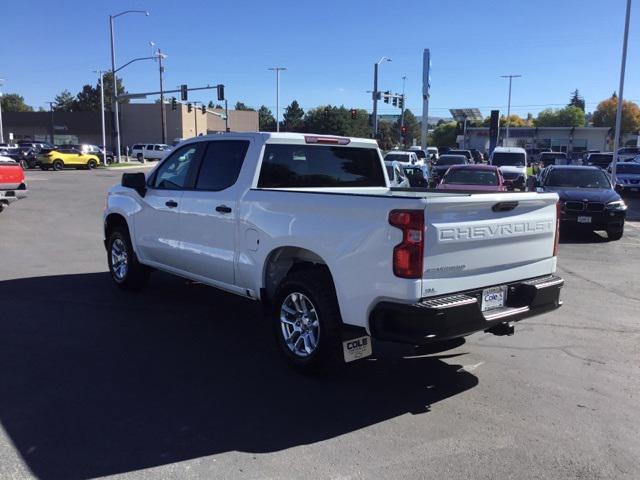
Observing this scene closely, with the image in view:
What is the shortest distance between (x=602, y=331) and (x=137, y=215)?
554cm

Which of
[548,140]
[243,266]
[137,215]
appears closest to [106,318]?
[137,215]

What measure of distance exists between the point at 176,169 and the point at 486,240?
12.2ft

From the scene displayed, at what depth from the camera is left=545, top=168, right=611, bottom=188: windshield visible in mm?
13984

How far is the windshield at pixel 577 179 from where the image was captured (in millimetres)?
13984

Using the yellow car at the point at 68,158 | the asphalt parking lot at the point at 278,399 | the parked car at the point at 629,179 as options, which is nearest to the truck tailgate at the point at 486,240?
the asphalt parking lot at the point at 278,399

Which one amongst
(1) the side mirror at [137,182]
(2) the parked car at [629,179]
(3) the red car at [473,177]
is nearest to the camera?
(1) the side mirror at [137,182]

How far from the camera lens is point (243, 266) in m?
5.34

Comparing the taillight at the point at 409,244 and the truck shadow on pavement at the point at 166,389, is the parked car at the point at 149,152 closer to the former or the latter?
the truck shadow on pavement at the point at 166,389

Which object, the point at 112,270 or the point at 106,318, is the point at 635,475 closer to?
the point at 106,318

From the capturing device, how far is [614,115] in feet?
370

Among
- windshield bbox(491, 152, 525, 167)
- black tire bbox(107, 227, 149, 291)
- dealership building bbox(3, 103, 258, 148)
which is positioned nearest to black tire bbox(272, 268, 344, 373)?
black tire bbox(107, 227, 149, 291)

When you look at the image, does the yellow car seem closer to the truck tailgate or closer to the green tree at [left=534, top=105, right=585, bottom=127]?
the truck tailgate

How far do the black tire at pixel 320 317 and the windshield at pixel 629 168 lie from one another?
83.8 feet

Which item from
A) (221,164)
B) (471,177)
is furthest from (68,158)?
(221,164)
